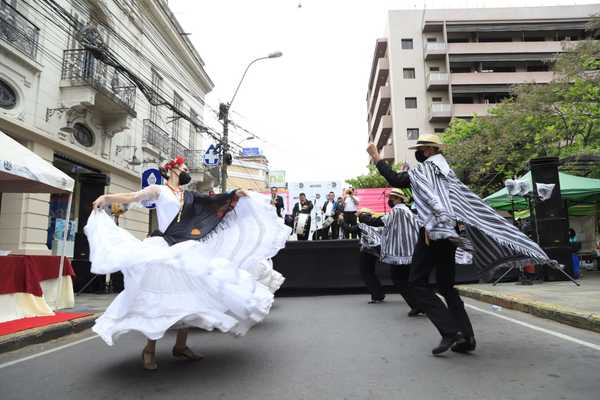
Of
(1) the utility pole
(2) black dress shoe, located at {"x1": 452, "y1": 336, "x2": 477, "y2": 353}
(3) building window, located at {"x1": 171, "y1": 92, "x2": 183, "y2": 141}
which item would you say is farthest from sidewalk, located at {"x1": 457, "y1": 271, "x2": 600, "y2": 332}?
(3) building window, located at {"x1": 171, "y1": 92, "x2": 183, "y2": 141}

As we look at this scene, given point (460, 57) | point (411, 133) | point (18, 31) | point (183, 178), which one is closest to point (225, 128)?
point (18, 31)

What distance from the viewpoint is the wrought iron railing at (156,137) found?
19.1 m

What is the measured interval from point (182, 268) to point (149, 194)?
1.03 metres

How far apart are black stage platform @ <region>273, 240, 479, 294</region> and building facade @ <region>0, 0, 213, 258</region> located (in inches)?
209

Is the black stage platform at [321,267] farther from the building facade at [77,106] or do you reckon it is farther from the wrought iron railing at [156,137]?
the wrought iron railing at [156,137]

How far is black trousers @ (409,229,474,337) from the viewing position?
159 inches

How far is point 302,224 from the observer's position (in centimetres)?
1290

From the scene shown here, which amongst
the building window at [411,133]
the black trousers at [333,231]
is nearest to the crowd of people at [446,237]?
the black trousers at [333,231]

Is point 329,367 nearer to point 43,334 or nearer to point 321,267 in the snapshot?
point 43,334

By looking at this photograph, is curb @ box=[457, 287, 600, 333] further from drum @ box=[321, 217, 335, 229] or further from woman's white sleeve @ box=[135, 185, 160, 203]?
drum @ box=[321, 217, 335, 229]

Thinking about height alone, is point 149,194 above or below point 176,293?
above

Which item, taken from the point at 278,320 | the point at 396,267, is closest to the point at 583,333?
the point at 396,267

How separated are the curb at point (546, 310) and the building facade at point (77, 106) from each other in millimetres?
9325

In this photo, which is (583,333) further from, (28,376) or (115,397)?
(28,376)
